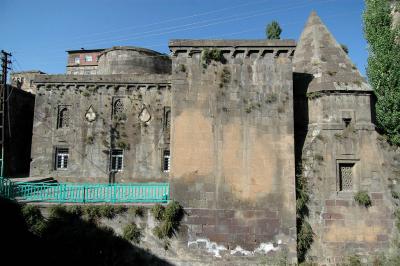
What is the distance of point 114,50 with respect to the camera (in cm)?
2319

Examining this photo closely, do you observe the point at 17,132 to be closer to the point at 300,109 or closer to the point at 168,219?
the point at 168,219

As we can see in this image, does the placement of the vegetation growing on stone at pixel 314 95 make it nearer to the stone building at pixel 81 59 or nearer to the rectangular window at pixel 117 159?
the rectangular window at pixel 117 159

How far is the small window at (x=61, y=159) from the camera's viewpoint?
19.2 m

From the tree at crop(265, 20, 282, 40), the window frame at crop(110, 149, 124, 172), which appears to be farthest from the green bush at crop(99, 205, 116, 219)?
the tree at crop(265, 20, 282, 40)

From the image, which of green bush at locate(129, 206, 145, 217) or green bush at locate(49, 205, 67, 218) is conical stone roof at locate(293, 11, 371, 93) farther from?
green bush at locate(49, 205, 67, 218)

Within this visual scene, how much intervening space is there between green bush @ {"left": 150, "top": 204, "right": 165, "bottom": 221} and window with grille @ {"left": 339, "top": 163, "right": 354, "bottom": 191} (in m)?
6.81

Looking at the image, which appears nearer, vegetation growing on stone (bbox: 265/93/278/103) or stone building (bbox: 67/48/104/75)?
vegetation growing on stone (bbox: 265/93/278/103)

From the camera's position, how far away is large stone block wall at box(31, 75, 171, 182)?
18.7 metres

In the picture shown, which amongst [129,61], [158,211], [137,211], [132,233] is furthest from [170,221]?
[129,61]

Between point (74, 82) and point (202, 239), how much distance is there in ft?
42.9

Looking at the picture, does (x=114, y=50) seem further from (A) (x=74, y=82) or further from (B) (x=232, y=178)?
(B) (x=232, y=178)

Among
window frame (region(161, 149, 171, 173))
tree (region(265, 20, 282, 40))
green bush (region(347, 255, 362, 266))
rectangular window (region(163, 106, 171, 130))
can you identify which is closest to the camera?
green bush (region(347, 255, 362, 266))

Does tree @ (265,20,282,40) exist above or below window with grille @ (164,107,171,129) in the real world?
above

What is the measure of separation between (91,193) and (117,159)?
695 centimetres
